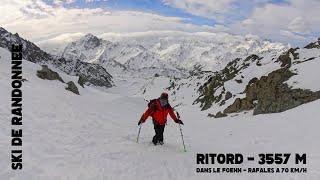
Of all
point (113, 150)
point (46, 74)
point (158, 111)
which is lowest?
point (113, 150)

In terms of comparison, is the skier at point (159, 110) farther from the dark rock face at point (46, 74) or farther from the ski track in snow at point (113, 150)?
the dark rock face at point (46, 74)

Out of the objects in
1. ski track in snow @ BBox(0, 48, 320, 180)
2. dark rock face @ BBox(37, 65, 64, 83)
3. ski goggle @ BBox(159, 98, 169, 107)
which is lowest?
ski track in snow @ BBox(0, 48, 320, 180)

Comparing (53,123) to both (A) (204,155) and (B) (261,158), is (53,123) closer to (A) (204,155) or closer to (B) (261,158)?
(A) (204,155)

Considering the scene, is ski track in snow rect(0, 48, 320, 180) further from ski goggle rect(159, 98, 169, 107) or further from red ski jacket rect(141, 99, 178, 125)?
ski goggle rect(159, 98, 169, 107)

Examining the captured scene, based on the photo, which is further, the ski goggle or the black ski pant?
the black ski pant

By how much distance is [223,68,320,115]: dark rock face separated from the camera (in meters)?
36.1

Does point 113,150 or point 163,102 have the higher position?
point 163,102

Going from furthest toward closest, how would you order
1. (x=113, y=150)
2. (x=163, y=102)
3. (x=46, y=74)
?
(x=46, y=74) → (x=163, y=102) → (x=113, y=150)

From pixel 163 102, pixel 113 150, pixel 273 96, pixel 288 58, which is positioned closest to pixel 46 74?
pixel 273 96

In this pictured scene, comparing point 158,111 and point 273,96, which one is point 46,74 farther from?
point 158,111

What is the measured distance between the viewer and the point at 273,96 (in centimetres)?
3962

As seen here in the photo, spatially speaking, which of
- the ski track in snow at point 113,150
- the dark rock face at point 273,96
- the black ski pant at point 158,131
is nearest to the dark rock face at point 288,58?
the dark rock face at point 273,96

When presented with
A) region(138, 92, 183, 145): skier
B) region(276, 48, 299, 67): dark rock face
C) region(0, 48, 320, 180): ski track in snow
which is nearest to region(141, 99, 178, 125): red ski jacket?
region(138, 92, 183, 145): skier

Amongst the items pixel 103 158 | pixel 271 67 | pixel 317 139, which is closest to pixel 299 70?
pixel 271 67
